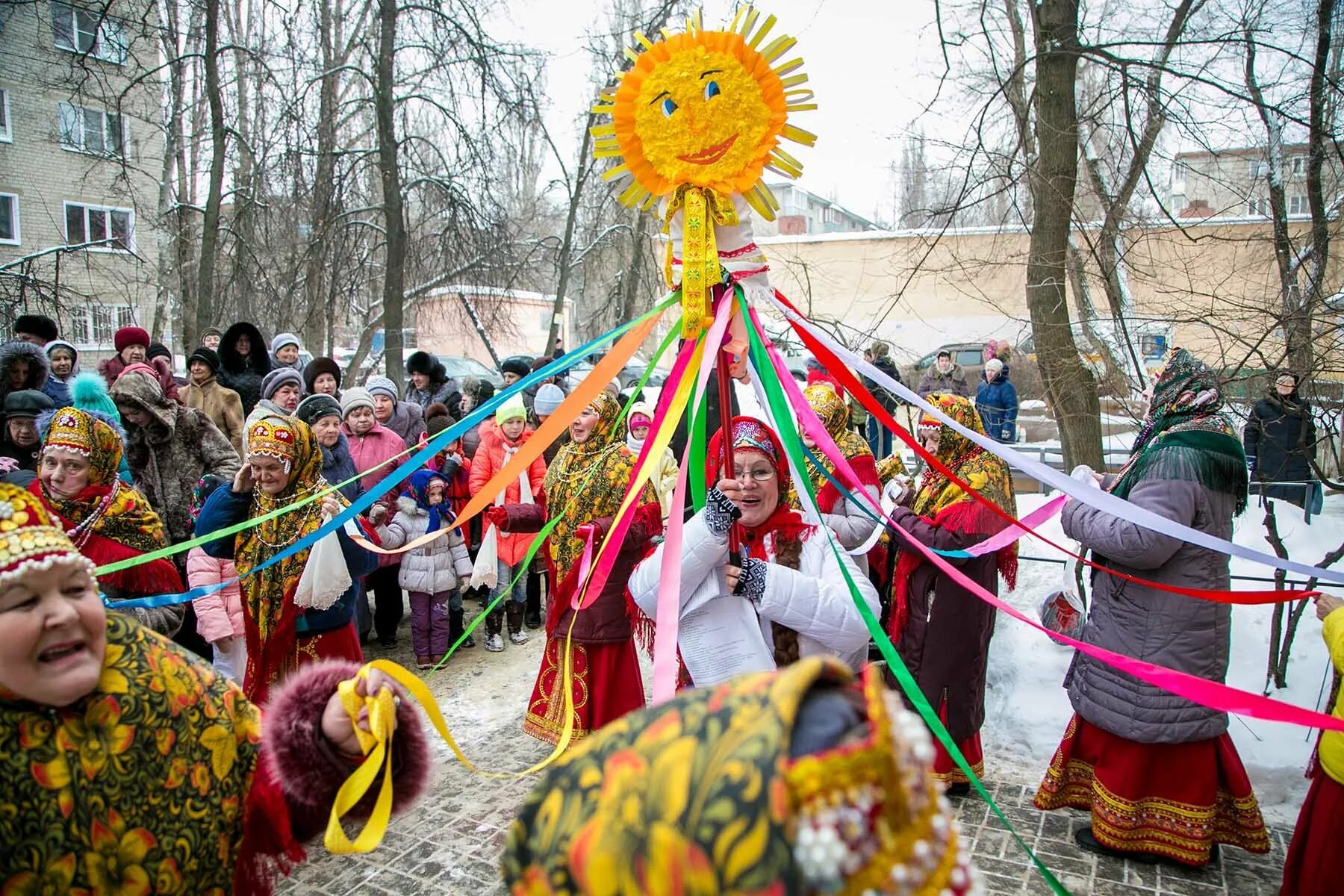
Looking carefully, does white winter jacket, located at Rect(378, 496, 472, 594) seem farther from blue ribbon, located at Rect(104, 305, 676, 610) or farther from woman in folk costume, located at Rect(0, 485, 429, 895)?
woman in folk costume, located at Rect(0, 485, 429, 895)

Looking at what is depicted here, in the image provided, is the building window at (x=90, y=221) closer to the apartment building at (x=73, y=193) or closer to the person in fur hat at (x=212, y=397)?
the apartment building at (x=73, y=193)

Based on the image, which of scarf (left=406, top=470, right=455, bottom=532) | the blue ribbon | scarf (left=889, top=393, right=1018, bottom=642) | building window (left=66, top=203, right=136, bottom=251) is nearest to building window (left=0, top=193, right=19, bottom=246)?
building window (left=66, top=203, right=136, bottom=251)

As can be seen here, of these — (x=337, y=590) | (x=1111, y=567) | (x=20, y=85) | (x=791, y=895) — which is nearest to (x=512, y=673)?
(x=337, y=590)

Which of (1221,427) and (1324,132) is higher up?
(1324,132)

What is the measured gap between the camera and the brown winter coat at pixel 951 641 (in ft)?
14.3

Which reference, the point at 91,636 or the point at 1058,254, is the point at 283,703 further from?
the point at 1058,254

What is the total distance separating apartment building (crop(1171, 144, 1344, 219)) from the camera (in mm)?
5117

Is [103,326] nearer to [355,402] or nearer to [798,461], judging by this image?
[355,402]

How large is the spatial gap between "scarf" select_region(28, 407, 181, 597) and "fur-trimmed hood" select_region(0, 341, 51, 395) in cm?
297

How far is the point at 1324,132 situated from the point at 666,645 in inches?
186

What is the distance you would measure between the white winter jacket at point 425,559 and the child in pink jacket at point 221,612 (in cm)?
169

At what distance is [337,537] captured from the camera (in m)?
4.22

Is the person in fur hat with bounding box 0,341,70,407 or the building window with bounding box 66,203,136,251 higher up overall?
the building window with bounding box 66,203,136,251

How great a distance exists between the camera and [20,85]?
2034 cm
